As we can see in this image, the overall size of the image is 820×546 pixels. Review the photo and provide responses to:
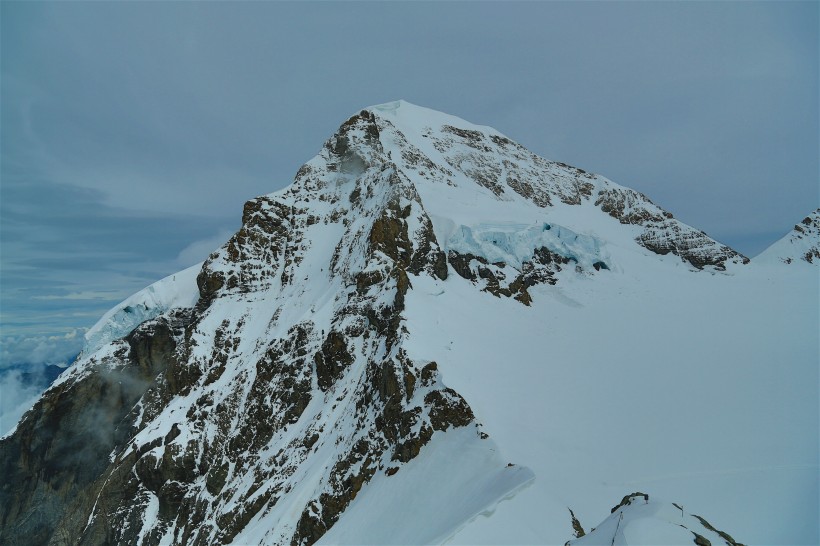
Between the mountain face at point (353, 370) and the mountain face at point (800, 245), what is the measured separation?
842cm

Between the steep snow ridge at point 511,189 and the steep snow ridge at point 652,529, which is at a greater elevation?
the steep snow ridge at point 511,189

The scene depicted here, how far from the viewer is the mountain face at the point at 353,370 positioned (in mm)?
22000

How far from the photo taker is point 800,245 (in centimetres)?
5828

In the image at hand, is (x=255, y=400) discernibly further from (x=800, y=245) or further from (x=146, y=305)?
(x=800, y=245)

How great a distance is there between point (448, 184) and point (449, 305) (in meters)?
27.4

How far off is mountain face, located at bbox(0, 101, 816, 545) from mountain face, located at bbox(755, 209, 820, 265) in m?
8.42

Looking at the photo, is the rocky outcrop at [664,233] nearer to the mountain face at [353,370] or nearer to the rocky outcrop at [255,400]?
the mountain face at [353,370]

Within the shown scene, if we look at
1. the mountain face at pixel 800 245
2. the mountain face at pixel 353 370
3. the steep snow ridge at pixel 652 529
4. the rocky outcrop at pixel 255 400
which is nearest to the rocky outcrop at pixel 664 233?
the mountain face at pixel 353 370

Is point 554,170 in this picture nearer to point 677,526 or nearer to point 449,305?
point 449,305

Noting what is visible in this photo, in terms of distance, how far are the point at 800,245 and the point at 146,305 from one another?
87.5 metres

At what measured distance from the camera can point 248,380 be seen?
38.8 m

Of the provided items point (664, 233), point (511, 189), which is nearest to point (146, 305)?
point (511, 189)

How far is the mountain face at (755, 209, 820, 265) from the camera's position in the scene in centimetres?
5709

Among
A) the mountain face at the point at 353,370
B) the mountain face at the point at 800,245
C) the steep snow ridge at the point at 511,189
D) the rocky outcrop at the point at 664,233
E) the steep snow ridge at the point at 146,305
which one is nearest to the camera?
the mountain face at the point at 353,370
